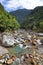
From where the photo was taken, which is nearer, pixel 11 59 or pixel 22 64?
pixel 22 64

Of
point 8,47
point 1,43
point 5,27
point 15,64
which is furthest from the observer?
point 5,27

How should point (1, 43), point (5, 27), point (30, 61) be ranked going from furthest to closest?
1. point (5, 27)
2. point (1, 43)
3. point (30, 61)

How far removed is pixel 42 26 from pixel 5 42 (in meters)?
66.9

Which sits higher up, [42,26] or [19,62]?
[19,62]

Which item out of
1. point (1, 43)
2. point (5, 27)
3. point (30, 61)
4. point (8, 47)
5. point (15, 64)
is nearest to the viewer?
point (15, 64)

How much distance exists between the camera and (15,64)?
1008 inches

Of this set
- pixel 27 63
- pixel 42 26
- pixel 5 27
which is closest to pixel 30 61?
pixel 27 63

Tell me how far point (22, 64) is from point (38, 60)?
3.50 metres

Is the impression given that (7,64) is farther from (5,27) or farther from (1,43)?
(5,27)

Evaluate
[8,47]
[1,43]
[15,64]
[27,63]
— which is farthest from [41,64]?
[1,43]

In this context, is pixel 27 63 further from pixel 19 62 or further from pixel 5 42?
pixel 5 42

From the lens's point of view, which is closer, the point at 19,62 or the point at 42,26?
the point at 19,62

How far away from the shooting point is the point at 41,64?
25.8 metres

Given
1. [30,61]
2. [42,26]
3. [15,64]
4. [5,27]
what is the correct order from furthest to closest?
1. [42,26]
2. [5,27]
3. [30,61]
4. [15,64]
